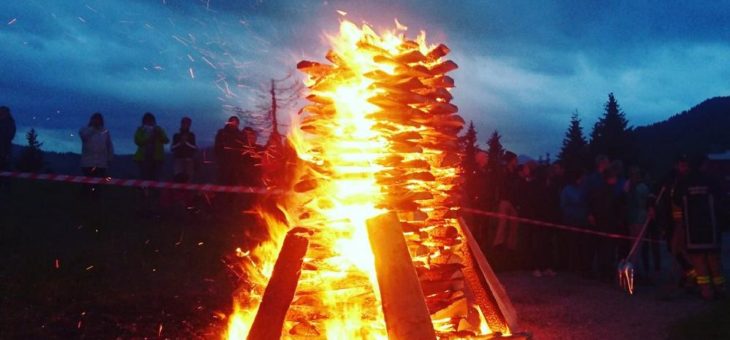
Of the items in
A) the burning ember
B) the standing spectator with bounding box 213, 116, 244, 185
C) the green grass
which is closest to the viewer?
the burning ember

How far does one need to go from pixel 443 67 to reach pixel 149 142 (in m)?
8.99

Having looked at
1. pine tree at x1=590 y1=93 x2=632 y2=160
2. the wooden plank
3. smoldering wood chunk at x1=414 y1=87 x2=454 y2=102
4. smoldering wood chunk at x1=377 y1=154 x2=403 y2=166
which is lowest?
the wooden plank

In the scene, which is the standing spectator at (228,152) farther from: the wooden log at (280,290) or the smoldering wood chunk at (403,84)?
the wooden log at (280,290)

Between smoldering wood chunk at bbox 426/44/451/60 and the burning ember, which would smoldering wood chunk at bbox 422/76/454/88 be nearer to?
the burning ember

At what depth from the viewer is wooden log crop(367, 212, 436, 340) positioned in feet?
11.3

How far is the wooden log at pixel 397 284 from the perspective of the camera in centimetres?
343

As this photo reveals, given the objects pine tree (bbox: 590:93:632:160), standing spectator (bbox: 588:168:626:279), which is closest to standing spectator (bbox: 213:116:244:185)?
standing spectator (bbox: 588:168:626:279)

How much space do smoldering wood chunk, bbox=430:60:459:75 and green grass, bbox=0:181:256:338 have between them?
298 centimetres

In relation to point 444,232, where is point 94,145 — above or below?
above

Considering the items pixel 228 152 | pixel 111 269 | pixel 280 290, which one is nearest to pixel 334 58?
pixel 280 290

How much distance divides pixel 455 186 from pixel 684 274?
6.26 metres

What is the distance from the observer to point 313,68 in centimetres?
409

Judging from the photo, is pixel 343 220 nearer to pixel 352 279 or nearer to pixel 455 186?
pixel 352 279

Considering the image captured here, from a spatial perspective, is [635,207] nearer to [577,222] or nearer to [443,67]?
[577,222]
